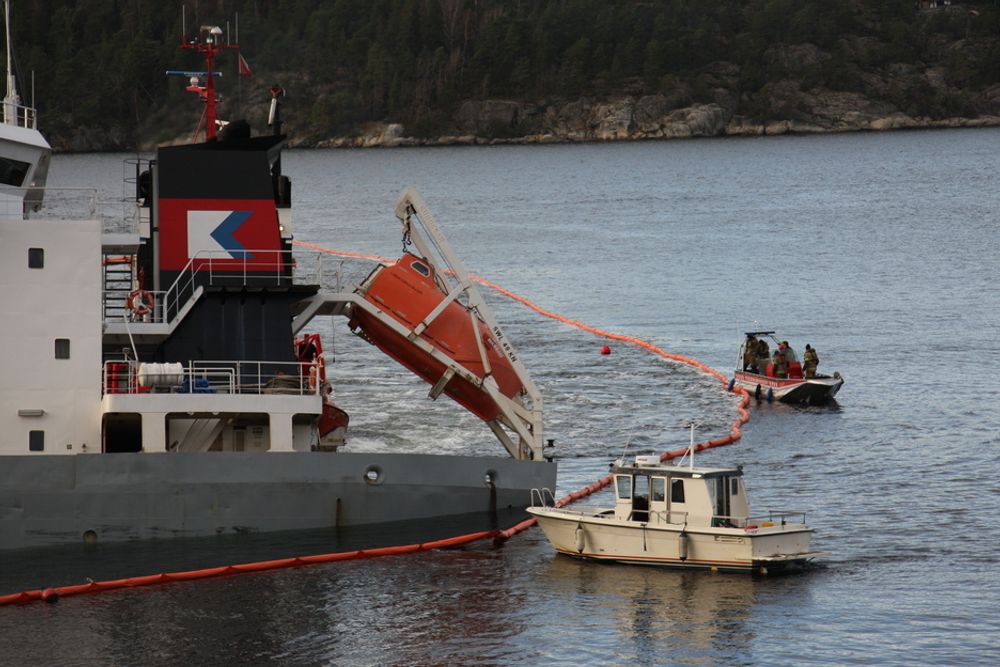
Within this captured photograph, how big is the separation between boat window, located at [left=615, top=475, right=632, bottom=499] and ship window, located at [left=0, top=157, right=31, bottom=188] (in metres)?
14.0

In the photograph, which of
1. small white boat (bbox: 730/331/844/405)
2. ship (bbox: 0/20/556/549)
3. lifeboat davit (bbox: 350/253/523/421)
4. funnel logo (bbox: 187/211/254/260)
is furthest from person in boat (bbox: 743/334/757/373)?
funnel logo (bbox: 187/211/254/260)

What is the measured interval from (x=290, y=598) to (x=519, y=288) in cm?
5713

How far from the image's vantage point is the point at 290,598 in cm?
3244

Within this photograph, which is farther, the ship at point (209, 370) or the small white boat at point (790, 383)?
the small white boat at point (790, 383)

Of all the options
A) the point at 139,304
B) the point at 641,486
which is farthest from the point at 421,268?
the point at 641,486

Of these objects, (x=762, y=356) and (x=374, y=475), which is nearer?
(x=374, y=475)

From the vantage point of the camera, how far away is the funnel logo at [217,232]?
3691cm

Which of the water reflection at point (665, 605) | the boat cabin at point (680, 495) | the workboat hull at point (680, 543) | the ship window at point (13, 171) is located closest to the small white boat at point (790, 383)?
the workboat hull at point (680, 543)

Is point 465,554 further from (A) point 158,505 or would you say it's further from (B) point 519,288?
(B) point 519,288

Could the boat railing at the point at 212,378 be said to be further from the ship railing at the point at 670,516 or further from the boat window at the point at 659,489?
the ship railing at the point at 670,516

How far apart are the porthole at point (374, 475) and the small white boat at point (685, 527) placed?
367cm

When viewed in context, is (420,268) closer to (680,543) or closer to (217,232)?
(217,232)

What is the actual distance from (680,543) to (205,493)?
30.8 ft

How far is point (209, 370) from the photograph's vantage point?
3484 cm
